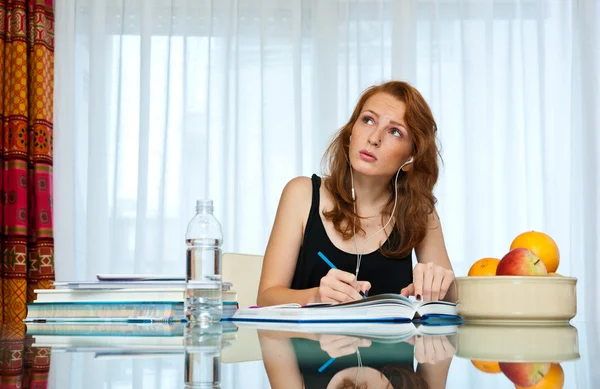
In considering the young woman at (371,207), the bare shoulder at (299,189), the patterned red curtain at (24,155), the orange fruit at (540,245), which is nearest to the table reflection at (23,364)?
the orange fruit at (540,245)

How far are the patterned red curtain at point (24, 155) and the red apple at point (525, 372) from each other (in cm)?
321

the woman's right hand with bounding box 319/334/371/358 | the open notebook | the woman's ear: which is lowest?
the woman's right hand with bounding box 319/334/371/358

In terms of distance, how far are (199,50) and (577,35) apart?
1891 millimetres

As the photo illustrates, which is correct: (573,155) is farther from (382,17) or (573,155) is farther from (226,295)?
(226,295)

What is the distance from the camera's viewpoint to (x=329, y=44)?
3.71m

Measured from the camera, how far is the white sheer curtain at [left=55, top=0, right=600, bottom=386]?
12.0 ft

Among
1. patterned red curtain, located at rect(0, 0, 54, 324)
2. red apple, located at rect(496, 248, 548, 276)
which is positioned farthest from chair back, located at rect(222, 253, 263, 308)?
patterned red curtain, located at rect(0, 0, 54, 324)

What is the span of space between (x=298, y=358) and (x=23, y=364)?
222mm

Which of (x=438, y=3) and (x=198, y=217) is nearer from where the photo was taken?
(x=198, y=217)

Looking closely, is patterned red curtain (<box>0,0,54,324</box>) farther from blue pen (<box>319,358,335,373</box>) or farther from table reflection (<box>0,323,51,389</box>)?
blue pen (<box>319,358,335,373</box>)

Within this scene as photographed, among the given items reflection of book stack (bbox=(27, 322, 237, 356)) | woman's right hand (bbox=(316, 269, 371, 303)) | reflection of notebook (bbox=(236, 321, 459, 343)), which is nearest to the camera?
reflection of book stack (bbox=(27, 322, 237, 356))

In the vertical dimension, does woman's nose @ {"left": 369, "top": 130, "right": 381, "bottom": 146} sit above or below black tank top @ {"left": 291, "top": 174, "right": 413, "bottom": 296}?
above

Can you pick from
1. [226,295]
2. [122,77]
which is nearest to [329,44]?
[122,77]

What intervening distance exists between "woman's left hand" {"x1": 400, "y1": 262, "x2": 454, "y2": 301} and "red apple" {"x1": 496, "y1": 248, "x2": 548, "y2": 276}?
0.21 meters
